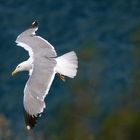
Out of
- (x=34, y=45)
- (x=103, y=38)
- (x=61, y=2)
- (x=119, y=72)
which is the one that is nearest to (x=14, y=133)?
(x=34, y=45)

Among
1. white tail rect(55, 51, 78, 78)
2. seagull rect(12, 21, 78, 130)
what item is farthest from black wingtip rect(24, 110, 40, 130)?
white tail rect(55, 51, 78, 78)

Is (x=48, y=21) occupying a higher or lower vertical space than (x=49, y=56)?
lower

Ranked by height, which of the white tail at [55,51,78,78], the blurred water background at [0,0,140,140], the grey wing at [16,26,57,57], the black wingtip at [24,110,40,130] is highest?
the grey wing at [16,26,57,57]

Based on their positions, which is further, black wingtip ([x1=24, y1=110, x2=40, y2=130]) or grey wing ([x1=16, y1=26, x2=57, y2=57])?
grey wing ([x1=16, y1=26, x2=57, y2=57])

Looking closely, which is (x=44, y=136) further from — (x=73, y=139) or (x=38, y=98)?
(x=38, y=98)

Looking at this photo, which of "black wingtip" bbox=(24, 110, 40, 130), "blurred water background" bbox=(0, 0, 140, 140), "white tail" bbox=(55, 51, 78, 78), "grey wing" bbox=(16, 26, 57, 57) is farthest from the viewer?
"blurred water background" bbox=(0, 0, 140, 140)

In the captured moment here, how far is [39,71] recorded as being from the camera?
7246 millimetres

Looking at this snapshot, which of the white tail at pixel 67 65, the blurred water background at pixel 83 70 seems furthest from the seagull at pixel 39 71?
the blurred water background at pixel 83 70

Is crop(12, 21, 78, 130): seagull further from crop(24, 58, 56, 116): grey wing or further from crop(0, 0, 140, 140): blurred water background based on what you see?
crop(0, 0, 140, 140): blurred water background

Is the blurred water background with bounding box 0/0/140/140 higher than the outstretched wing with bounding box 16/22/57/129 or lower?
lower

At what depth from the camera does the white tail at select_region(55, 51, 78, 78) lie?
7.50 meters

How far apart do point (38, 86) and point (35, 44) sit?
3.73ft

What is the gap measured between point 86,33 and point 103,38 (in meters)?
0.44

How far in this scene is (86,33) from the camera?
15602mm
